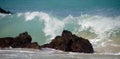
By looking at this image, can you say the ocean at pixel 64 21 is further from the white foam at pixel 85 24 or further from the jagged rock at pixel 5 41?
the jagged rock at pixel 5 41

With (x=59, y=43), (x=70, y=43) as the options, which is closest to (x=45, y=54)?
(x=59, y=43)

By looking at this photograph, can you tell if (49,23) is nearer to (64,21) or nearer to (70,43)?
(64,21)

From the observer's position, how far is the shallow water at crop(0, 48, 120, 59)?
6.28m

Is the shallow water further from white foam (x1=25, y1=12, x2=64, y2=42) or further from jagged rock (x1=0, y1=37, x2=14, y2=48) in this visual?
white foam (x1=25, y1=12, x2=64, y2=42)

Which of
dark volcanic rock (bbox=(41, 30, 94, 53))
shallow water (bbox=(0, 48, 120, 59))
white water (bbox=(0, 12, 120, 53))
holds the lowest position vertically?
shallow water (bbox=(0, 48, 120, 59))

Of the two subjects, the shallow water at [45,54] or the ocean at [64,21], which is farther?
the ocean at [64,21]

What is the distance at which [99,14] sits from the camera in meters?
7.02

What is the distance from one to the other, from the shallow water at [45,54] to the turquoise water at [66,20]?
27 centimetres

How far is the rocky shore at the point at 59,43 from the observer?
6938mm

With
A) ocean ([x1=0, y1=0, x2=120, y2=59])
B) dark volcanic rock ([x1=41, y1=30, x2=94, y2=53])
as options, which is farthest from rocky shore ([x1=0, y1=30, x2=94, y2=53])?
ocean ([x1=0, y1=0, x2=120, y2=59])

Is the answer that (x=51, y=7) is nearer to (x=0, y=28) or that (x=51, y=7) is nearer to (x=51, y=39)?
(x=51, y=39)

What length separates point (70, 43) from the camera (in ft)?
23.9

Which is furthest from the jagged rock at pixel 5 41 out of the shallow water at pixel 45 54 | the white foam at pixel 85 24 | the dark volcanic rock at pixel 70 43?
the dark volcanic rock at pixel 70 43

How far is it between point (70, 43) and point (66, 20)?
65cm
